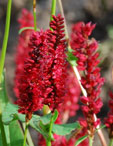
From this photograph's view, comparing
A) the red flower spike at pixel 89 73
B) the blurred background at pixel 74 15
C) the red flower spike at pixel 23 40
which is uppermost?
the blurred background at pixel 74 15

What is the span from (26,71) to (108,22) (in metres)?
4.05

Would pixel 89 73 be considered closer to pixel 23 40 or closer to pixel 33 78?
pixel 33 78

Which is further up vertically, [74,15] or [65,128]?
[74,15]

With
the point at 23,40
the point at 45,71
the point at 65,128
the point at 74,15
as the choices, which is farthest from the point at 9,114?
the point at 74,15

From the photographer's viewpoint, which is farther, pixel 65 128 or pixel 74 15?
pixel 74 15

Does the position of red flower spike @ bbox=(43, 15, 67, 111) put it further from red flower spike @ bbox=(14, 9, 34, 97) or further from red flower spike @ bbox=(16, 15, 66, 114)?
red flower spike @ bbox=(14, 9, 34, 97)

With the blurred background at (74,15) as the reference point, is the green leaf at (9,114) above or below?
below

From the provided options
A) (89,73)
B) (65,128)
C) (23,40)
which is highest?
(23,40)

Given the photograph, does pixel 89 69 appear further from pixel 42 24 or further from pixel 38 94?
pixel 42 24

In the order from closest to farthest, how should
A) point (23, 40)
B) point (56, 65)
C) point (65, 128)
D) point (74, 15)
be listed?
point (56, 65) → point (65, 128) → point (23, 40) → point (74, 15)

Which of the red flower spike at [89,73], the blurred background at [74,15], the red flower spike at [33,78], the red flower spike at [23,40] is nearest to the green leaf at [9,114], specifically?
the red flower spike at [33,78]

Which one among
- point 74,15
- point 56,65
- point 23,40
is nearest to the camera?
point 56,65

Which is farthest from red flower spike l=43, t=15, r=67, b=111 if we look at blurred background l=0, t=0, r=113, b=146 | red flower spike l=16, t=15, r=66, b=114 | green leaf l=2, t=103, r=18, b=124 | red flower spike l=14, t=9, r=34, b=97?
blurred background l=0, t=0, r=113, b=146

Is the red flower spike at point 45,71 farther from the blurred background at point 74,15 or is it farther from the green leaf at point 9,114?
the blurred background at point 74,15
